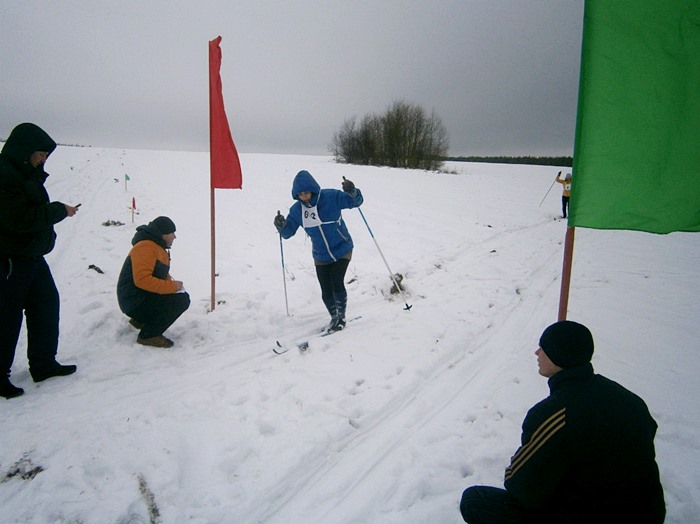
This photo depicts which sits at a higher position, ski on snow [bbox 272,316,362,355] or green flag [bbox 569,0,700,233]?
green flag [bbox 569,0,700,233]

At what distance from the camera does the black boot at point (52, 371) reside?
11.8ft

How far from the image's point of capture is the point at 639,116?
8.13ft

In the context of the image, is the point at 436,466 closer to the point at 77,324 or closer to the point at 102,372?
the point at 102,372

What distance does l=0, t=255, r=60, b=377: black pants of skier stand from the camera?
3.20 meters

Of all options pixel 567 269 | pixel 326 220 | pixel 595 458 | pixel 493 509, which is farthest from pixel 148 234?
pixel 595 458

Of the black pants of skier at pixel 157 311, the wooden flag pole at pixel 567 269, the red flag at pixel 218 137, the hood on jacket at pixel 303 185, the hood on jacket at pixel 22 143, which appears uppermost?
the red flag at pixel 218 137

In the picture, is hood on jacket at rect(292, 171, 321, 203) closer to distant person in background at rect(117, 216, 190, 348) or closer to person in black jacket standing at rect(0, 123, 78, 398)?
distant person in background at rect(117, 216, 190, 348)

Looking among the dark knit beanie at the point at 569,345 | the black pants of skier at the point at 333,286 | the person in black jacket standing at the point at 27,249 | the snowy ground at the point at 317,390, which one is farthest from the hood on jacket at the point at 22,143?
the dark knit beanie at the point at 569,345

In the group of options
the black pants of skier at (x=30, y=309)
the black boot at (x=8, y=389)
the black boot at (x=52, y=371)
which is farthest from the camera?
the black boot at (x=52, y=371)

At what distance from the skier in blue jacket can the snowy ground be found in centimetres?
60

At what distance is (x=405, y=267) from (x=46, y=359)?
6.48 m

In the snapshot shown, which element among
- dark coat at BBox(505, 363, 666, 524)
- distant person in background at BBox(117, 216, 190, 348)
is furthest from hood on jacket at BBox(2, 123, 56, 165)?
dark coat at BBox(505, 363, 666, 524)

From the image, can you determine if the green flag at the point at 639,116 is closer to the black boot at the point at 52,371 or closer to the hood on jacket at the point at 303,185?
the hood on jacket at the point at 303,185

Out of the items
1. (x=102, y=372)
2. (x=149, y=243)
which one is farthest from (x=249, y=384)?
(x=149, y=243)
